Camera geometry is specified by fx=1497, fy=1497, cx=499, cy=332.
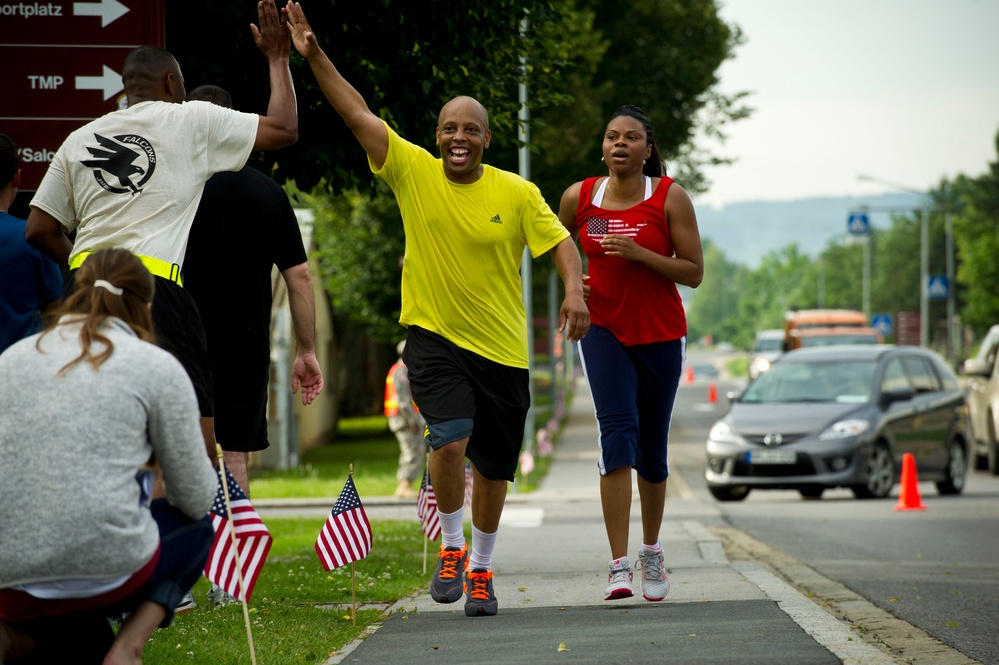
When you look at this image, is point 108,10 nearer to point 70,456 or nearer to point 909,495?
point 70,456

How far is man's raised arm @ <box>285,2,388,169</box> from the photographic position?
19.3ft

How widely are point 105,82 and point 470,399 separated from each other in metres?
2.63

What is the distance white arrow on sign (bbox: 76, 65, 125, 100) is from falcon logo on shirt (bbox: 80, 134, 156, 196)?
83.4 inches

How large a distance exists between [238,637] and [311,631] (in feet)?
1.30

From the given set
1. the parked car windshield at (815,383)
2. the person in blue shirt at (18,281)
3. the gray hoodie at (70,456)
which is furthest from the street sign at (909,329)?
the gray hoodie at (70,456)

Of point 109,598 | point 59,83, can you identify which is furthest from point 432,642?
point 59,83

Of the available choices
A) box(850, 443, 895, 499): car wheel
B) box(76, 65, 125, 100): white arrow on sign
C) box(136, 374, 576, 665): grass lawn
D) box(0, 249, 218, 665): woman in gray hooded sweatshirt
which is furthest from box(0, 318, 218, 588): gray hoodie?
box(850, 443, 895, 499): car wheel

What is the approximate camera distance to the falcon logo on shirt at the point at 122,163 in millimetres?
5336

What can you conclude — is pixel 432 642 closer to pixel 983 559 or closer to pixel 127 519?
pixel 127 519

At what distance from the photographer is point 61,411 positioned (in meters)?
3.71

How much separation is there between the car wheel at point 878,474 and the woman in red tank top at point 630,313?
923 centimetres

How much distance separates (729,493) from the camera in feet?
54.5

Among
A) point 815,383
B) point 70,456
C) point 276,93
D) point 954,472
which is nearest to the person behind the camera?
point 70,456

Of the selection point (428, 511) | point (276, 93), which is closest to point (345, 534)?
point (428, 511)
